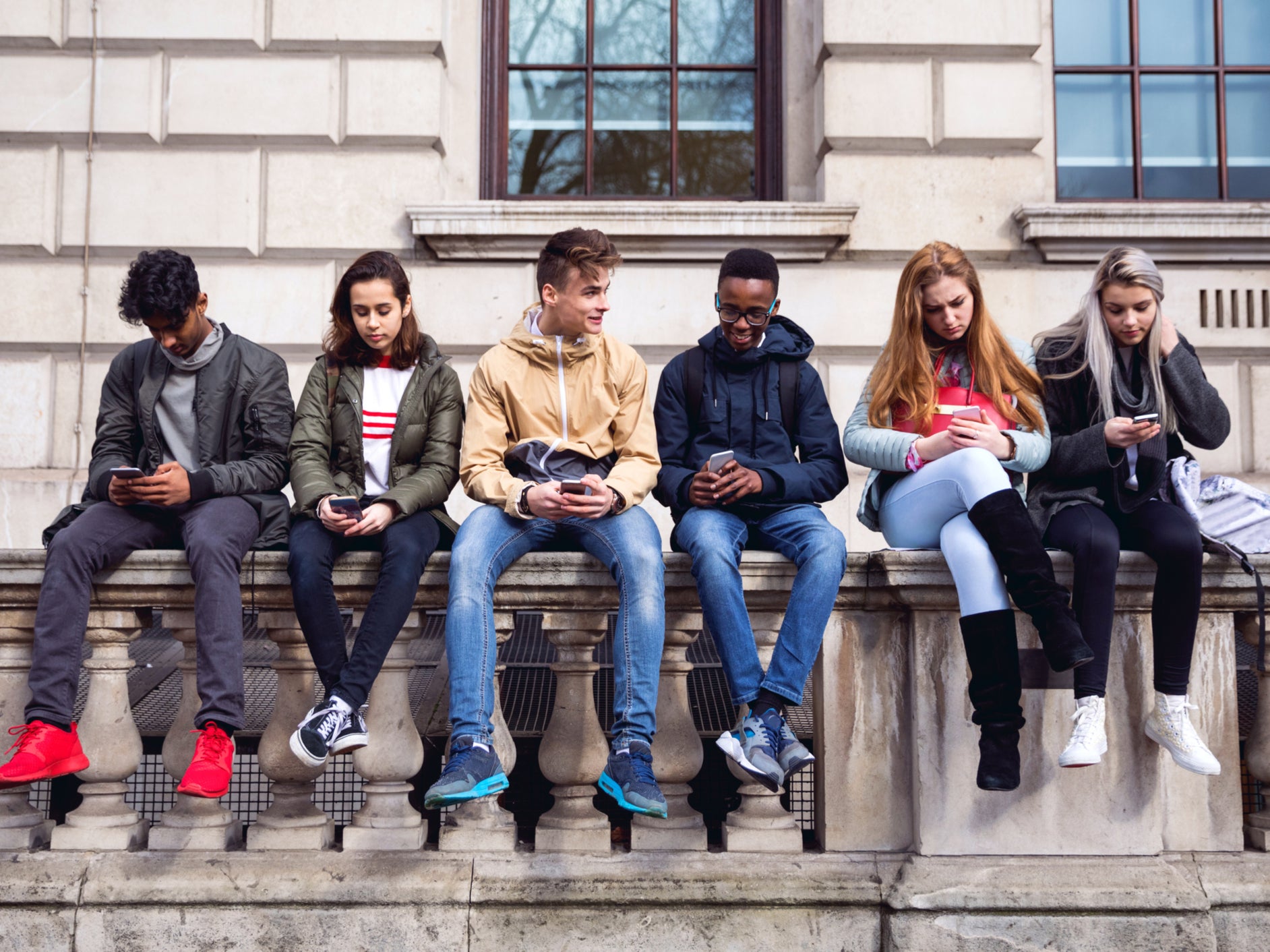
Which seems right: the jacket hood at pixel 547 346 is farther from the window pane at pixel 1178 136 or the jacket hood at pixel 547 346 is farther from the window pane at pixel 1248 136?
the window pane at pixel 1248 136

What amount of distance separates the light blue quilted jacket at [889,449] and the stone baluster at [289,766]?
1.91 meters

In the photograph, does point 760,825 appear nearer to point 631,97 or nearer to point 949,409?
point 949,409

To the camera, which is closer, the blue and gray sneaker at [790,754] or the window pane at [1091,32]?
the blue and gray sneaker at [790,754]

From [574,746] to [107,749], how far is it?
142 cm

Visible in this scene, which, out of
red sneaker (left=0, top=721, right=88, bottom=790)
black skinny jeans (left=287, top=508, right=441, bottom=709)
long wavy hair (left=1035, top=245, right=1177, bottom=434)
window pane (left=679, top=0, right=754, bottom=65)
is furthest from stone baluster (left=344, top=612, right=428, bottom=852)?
window pane (left=679, top=0, right=754, bottom=65)

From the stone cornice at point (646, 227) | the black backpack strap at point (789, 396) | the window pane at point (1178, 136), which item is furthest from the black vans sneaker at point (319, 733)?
the window pane at point (1178, 136)

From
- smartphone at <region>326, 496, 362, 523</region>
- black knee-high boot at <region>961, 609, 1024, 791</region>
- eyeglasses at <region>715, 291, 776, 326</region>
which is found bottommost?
black knee-high boot at <region>961, 609, 1024, 791</region>

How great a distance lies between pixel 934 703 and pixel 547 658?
223 centimetres

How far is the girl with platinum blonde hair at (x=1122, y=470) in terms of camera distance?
10.2 ft

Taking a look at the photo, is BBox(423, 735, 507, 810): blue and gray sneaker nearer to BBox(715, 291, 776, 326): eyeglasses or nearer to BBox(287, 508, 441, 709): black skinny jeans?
BBox(287, 508, 441, 709): black skinny jeans

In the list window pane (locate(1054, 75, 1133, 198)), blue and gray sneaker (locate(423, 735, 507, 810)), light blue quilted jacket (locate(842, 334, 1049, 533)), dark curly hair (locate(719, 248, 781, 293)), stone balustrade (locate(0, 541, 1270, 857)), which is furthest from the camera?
window pane (locate(1054, 75, 1133, 198))

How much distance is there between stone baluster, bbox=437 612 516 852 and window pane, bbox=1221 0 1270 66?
22.0 ft

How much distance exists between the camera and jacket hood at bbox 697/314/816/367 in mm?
3799

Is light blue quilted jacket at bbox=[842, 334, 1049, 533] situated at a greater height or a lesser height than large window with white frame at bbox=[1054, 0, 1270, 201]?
lesser
